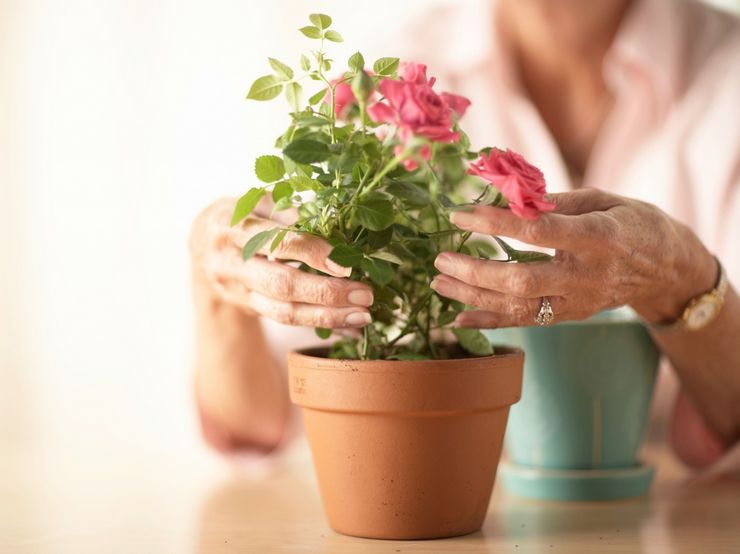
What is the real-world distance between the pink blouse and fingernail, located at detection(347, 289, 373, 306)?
2.43 feet

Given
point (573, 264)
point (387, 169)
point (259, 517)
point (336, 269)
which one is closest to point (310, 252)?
point (336, 269)

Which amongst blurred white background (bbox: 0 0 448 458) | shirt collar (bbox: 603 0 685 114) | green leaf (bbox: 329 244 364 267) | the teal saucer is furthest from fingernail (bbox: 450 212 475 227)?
blurred white background (bbox: 0 0 448 458)

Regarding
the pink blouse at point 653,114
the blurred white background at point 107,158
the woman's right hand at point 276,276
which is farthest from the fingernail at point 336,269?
the blurred white background at point 107,158

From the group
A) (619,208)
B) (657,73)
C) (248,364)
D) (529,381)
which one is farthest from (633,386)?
(657,73)

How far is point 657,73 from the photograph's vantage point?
1.66 metres

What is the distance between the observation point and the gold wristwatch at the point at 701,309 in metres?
1.05

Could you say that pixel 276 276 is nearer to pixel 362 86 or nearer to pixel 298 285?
pixel 298 285

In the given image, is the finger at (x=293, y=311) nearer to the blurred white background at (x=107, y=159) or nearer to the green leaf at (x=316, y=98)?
the green leaf at (x=316, y=98)

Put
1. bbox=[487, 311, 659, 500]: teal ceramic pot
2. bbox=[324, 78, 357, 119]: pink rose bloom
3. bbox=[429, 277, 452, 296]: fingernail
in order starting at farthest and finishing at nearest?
1. bbox=[487, 311, 659, 500]: teal ceramic pot
2. bbox=[324, 78, 357, 119]: pink rose bloom
3. bbox=[429, 277, 452, 296]: fingernail

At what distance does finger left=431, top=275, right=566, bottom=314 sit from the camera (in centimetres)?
83

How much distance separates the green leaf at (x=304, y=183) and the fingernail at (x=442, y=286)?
0.14 metres

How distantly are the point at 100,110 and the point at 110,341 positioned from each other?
0.65 metres

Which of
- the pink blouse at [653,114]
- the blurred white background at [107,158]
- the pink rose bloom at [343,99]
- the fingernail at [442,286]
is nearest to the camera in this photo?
the fingernail at [442,286]

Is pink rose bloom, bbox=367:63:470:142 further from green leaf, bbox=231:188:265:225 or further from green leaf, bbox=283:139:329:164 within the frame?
green leaf, bbox=231:188:265:225
